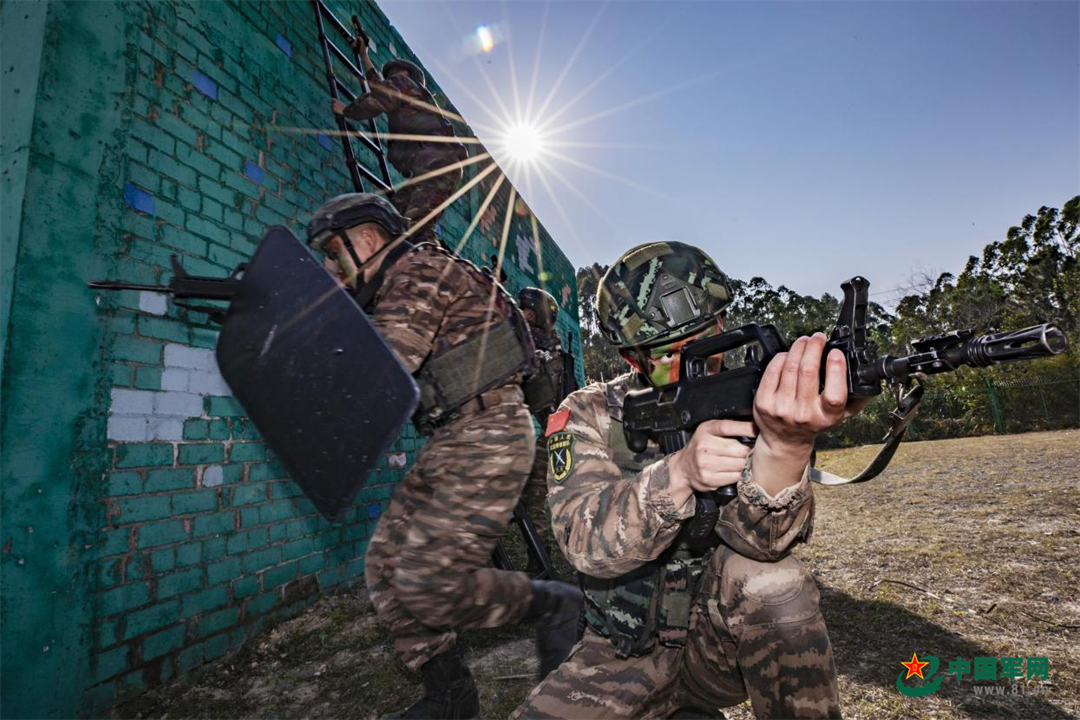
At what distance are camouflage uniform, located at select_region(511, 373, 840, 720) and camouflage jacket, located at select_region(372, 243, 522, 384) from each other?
0.59 meters

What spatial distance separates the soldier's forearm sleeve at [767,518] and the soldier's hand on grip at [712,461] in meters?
0.04

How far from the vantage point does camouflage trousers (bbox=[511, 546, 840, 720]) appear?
1217 mm

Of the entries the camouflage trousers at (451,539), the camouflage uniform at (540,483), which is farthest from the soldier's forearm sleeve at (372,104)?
the camouflage trousers at (451,539)

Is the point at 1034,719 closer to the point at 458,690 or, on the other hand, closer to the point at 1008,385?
the point at 458,690

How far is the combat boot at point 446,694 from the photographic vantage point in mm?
1732

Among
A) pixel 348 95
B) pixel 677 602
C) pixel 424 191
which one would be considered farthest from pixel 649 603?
pixel 348 95

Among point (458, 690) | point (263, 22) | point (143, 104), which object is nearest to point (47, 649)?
point (458, 690)

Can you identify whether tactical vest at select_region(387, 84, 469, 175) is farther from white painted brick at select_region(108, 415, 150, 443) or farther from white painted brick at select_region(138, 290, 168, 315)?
white painted brick at select_region(108, 415, 150, 443)

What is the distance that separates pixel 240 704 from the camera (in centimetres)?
205

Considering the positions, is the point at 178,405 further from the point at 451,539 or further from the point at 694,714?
the point at 694,714

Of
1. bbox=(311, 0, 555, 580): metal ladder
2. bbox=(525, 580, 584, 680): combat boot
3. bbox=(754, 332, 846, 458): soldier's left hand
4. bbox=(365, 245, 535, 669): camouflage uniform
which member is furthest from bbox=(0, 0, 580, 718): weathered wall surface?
bbox=(754, 332, 846, 458): soldier's left hand

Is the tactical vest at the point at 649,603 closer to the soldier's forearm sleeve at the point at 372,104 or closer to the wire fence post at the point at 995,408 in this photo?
the soldier's forearm sleeve at the point at 372,104

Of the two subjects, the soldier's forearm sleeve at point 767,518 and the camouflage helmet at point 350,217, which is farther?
the camouflage helmet at point 350,217

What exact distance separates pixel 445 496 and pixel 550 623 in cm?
71
